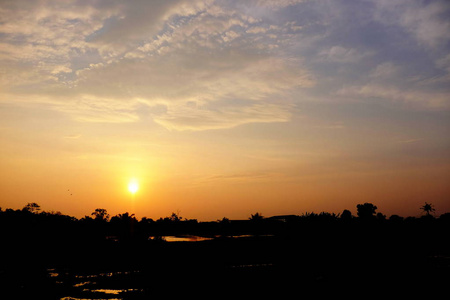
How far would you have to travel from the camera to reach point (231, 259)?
38156 millimetres

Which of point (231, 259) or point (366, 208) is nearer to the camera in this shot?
point (231, 259)

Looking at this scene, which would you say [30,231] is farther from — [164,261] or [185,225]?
[185,225]

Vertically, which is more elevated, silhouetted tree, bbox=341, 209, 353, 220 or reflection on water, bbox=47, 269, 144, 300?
silhouetted tree, bbox=341, 209, 353, 220

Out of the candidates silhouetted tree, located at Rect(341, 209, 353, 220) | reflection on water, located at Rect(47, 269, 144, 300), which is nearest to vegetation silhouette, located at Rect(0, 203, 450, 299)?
reflection on water, located at Rect(47, 269, 144, 300)

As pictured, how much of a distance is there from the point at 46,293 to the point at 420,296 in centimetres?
2173

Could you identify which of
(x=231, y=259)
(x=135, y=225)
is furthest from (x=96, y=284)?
(x=135, y=225)

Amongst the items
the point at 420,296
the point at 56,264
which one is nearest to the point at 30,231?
the point at 56,264

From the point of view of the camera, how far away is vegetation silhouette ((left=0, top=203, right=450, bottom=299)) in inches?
882

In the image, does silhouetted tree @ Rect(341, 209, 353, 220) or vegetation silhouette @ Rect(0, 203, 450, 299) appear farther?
silhouetted tree @ Rect(341, 209, 353, 220)

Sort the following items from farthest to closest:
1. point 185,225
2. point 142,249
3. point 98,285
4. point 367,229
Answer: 1. point 185,225
2. point 367,229
3. point 142,249
4. point 98,285

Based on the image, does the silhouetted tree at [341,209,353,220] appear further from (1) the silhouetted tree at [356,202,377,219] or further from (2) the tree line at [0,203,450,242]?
(1) the silhouetted tree at [356,202,377,219]

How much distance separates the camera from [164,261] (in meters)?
36.8

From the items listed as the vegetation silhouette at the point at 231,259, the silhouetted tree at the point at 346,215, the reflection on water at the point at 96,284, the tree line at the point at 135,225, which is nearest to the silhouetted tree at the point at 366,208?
the tree line at the point at 135,225

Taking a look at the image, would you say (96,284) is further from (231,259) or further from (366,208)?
(366,208)
